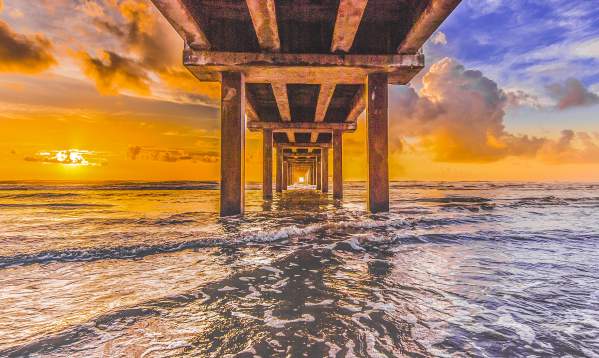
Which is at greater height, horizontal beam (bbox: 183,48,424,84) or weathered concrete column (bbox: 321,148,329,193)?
horizontal beam (bbox: 183,48,424,84)

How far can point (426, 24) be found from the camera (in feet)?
19.6

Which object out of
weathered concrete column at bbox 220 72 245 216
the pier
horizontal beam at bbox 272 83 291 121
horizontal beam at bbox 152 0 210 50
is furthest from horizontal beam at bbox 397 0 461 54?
horizontal beam at bbox 152 0 210 50

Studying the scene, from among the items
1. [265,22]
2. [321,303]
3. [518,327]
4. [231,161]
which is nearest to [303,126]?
[231,161]

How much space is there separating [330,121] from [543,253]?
532 inches

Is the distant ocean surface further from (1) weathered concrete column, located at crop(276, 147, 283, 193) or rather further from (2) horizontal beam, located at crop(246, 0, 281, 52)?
(1) weathered concrete column, located at crop(276, 147, 283, 193)

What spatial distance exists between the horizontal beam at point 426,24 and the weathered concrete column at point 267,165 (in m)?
10.2


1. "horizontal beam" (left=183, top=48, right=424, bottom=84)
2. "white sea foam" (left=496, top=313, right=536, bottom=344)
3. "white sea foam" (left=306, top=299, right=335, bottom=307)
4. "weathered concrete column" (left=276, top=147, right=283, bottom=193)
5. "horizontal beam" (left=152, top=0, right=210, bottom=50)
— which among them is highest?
"horizontal beam" (left=152, top=0, right=210, bottom=50)

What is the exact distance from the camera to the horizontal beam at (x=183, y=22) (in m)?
5.52

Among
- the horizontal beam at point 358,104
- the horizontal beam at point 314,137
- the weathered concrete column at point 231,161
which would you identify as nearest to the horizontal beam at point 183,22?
the weathered concrete column at point 231,161

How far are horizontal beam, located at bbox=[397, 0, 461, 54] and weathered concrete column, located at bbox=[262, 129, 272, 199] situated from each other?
33.6 feet

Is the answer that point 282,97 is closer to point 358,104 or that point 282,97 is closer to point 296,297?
point 358,104

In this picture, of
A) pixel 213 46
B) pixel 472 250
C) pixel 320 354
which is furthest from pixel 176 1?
pixel 472 250

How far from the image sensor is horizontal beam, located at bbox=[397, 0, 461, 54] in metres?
5.35

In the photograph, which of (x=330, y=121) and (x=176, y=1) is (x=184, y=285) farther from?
(x=330, y=121)
